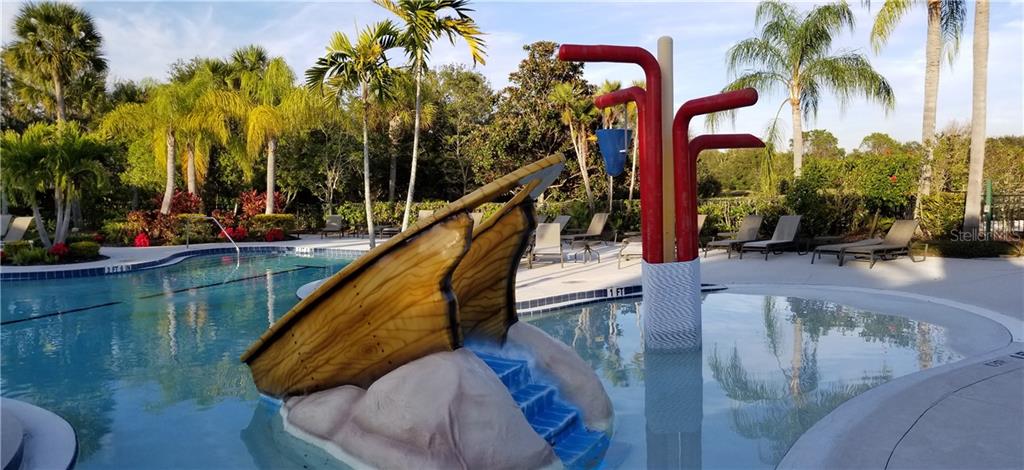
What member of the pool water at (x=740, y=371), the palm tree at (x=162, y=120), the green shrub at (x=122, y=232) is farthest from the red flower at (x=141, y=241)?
the pool water at (x=740, y=371)

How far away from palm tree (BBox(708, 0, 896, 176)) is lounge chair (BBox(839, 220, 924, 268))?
768 cm

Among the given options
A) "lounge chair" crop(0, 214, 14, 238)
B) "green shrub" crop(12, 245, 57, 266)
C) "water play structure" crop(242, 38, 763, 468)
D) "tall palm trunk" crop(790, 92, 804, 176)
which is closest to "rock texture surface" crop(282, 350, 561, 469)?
"water play structure" crop(242, 38, 763, 468)

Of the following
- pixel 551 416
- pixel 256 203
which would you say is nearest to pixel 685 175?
pixel 551 416

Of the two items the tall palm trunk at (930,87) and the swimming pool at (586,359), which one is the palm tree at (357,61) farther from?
the tall palm trunk at (930,87)

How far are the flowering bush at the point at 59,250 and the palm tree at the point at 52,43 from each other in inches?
428

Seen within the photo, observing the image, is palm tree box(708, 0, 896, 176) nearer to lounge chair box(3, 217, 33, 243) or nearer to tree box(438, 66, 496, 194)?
tree box(438, 66, 496, 194)

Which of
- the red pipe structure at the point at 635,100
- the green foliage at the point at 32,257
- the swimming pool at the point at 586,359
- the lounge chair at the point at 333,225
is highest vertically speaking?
the red pipe structure at the point at 635,100

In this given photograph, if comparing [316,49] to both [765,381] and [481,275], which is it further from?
[765,381]

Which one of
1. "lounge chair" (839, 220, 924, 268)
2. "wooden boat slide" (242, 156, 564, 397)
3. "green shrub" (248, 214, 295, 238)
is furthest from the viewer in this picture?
"green shrub" (248, 214, 295, 238)

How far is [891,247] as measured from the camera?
480 inches

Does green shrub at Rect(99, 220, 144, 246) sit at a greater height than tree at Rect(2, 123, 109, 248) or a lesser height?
lesser

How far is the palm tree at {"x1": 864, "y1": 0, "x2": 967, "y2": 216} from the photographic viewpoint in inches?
612

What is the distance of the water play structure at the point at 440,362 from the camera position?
3.75 metres

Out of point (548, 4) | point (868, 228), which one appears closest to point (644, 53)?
point (548, 4)
